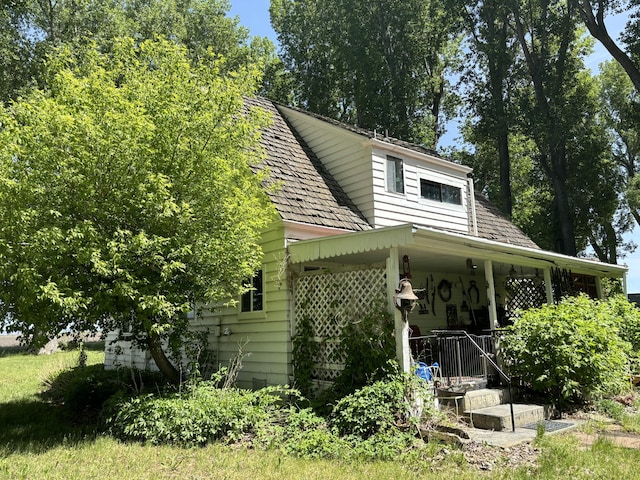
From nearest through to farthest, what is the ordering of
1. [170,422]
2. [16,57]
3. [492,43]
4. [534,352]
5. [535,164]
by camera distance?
[170,422]
[534,352]
[16,57]
[492,43]
[535,164]

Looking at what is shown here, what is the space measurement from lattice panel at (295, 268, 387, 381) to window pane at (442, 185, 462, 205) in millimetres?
6312

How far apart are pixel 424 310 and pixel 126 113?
8.71 metres

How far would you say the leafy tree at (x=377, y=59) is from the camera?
2638 cm

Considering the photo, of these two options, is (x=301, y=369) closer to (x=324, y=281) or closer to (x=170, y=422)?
(x=324, y=281)

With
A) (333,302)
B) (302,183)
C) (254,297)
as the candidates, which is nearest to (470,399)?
(333,302)

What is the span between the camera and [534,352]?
27.1ft

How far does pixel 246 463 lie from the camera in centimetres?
563

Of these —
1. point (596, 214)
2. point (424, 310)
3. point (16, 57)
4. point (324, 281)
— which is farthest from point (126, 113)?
point (596, 214)

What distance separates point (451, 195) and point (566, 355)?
6.75 m

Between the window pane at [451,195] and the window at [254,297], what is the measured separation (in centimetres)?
632

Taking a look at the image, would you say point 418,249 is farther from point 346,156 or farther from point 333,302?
point 346,156

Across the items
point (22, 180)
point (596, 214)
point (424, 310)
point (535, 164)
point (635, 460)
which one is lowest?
point (635, 460)

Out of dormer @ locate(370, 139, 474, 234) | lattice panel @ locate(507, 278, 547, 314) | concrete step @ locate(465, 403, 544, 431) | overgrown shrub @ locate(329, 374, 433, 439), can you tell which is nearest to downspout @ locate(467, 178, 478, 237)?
dormer @ locate(370, 139, 474, 234)

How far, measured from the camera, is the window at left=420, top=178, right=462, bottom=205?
42.7 ft
